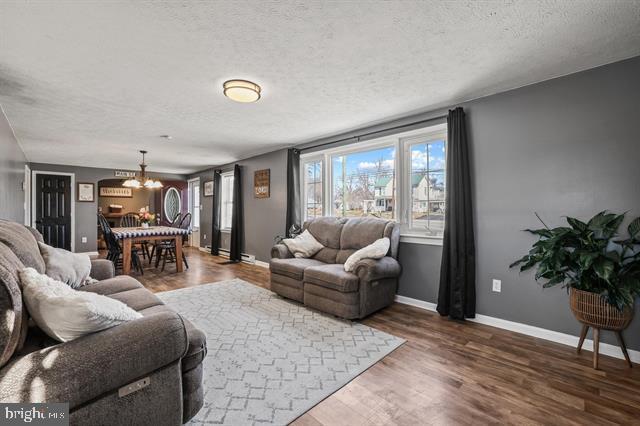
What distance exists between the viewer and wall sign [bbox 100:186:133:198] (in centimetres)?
940

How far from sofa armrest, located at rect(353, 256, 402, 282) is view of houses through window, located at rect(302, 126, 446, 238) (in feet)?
2.08

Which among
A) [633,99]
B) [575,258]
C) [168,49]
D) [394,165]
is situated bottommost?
[575,258]

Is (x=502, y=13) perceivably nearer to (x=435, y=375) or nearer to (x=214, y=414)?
(x=435, y=375)

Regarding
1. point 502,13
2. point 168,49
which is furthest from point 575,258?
point 168,49

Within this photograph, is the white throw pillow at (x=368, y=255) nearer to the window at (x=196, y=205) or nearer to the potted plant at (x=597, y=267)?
the potted plant at (x=597, y=267)

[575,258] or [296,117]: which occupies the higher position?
[296,117]

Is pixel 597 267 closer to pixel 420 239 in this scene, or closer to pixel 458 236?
pixel 458 236

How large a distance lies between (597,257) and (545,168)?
3.05 feet

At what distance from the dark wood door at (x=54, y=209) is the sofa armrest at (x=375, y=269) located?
797 centimetres

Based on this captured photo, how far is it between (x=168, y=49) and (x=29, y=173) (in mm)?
7175

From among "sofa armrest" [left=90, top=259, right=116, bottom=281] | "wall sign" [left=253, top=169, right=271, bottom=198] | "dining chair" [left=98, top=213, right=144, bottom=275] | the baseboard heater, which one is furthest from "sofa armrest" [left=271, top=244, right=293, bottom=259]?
"dining chair" [left=98, top=213, right=144, bottom=275]

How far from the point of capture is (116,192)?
9.60 m

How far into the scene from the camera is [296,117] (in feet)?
11.5

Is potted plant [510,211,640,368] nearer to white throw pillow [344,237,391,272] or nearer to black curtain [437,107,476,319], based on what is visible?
black curtain [437,107,476,319]
